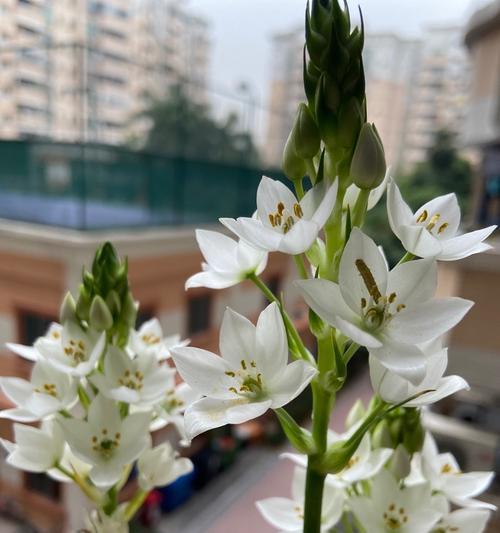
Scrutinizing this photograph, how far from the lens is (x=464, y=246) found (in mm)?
300

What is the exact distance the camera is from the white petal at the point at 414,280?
Answer: 28 centimetres

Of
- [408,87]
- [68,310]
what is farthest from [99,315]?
[408,87]

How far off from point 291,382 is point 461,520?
0.76 ft

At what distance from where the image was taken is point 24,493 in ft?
3.77

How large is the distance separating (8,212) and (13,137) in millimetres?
180

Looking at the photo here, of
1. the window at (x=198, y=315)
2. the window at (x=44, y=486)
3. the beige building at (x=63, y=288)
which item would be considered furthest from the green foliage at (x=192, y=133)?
Result: the window at (x=44, y=486)

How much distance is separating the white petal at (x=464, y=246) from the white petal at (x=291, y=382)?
11 centimetres

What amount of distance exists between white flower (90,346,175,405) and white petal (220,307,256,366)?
128 mm

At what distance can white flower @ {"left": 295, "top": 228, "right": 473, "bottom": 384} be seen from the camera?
0.27 metres

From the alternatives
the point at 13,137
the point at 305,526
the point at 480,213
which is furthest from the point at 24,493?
the point at 480,213

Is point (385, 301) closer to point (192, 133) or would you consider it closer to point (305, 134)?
point (305, 134)

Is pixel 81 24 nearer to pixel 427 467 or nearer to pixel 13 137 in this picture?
pixel 13 137

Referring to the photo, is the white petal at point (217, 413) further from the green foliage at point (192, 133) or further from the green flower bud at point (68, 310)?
the green foliage at point (192, 133)

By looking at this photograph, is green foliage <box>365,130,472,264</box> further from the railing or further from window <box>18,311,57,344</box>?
window <box>18,311,57,344</box>
